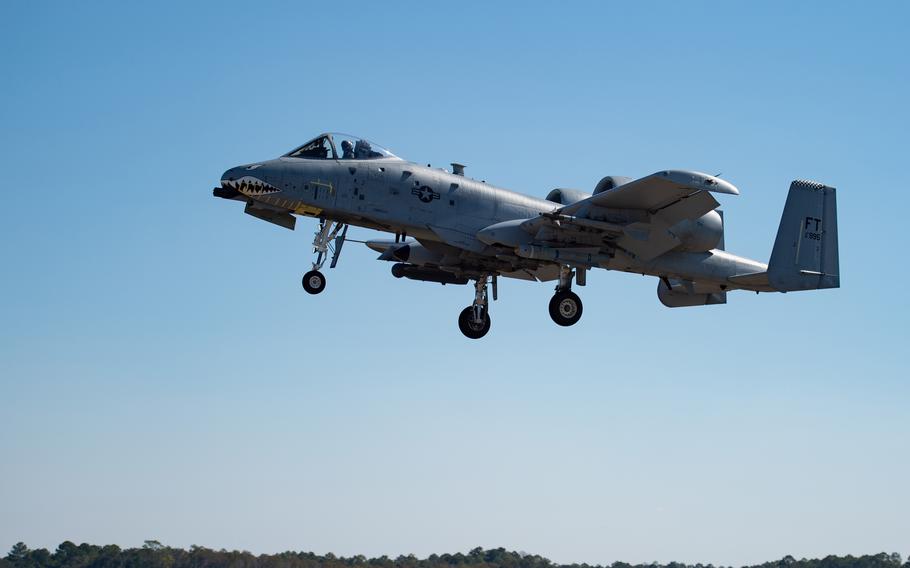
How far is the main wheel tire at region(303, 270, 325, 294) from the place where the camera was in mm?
30500

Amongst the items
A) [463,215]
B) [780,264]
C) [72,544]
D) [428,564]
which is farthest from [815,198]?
[72,544]

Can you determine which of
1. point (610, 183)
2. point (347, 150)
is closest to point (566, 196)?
point (610, 183)

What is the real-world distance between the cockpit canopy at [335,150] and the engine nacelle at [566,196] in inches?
172

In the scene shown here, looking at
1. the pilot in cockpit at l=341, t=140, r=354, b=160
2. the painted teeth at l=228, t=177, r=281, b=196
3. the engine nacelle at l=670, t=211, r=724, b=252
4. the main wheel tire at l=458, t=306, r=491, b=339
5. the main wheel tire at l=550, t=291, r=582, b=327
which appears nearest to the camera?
the painted teeth at l=228, t=177, r=281, b=196

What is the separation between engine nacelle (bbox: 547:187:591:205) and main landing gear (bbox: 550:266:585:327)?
1.77 metres

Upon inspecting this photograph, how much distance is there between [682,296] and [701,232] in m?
2.78

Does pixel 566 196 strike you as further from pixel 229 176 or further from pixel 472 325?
pixel 229 176

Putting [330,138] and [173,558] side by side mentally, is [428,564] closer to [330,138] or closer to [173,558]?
[173,558]

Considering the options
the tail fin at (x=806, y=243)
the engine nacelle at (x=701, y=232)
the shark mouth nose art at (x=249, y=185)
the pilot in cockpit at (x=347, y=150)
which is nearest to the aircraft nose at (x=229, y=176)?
the shark mouth nose art at (x=249, y=185)

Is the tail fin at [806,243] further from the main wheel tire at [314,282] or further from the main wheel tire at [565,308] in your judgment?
the main wheel tire at [314,282]

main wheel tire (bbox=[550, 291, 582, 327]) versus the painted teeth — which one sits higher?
the painted teeth

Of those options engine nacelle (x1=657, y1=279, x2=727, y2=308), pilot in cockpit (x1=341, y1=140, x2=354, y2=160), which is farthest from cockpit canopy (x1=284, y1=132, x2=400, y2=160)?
engine nacelle (x1=657, y1=279, x2=727, y2=308)

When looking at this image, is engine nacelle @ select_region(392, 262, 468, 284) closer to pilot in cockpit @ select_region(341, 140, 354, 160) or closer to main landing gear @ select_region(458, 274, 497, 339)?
main landing gear @ select_region(458, 274, 497, 339)

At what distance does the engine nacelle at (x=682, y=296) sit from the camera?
3272cm
